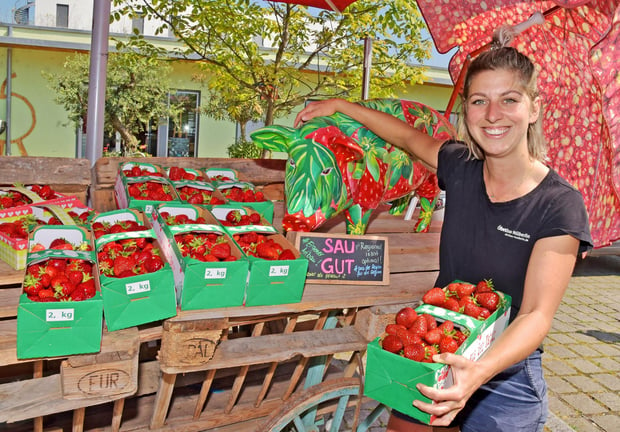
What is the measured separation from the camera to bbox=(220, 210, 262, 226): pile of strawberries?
8.30 feet

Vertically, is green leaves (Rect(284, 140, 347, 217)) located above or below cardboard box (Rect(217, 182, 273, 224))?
above

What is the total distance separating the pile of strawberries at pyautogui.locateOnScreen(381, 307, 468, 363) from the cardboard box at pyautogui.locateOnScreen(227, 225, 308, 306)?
553 mm

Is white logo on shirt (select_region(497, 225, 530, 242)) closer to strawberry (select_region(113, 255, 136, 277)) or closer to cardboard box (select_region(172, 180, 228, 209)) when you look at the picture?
strawberry (select_region(113, 255, 136, 277))

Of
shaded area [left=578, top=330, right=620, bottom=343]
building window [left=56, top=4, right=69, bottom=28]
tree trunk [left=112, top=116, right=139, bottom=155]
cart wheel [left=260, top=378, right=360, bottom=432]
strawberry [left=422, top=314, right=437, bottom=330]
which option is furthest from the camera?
building window [left=56, top=4, right=69, bottom=28]

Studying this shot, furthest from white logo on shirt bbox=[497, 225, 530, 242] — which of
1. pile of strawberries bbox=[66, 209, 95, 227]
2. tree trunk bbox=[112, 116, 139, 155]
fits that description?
tree trunk bbox=[112, 116, 139, 155]

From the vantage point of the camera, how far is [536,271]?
5.15 ft

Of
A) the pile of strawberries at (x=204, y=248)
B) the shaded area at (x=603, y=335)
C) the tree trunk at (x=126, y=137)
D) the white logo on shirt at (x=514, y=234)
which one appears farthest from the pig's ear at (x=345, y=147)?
the tree trunk at (x=126, y=137)

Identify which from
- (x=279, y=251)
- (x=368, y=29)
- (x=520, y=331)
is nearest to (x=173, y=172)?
(x=279, y=251)

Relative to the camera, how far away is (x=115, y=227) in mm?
2307

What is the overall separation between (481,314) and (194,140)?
43.0ft

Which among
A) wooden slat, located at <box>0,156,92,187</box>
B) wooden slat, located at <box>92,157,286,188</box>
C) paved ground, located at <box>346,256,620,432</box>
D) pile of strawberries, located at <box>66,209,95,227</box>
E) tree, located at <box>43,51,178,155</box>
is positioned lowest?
paved ground, located at <box>346,256,620,432</box>

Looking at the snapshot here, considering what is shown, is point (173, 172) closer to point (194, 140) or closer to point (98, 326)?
point (98, 326)

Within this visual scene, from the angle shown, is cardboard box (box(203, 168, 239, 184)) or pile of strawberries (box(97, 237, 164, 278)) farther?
cardboard box (box(203, 168, 239, 184))

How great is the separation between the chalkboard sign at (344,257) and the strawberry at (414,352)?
0.89 m
